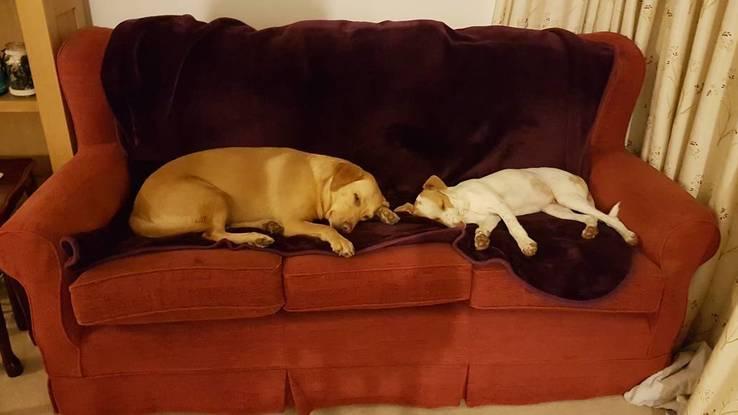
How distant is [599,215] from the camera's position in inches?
82.9

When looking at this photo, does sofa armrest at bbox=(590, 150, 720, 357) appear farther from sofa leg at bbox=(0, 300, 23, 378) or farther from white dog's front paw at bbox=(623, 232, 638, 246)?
sofa leg at bbox=(0, 300, 23, 378)

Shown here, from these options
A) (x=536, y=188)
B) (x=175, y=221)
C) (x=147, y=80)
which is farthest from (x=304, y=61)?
(x=536, y=188)

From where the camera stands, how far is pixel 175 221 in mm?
2041

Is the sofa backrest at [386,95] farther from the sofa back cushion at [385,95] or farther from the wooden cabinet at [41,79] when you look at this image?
the wooden cabinet at [41,79]

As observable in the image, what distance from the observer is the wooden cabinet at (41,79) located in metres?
2.15

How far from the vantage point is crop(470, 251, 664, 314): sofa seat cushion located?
6.15 ft

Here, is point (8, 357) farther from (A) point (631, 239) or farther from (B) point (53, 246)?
(A) point (631, 239)

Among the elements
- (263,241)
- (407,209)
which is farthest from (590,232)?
(263,241)

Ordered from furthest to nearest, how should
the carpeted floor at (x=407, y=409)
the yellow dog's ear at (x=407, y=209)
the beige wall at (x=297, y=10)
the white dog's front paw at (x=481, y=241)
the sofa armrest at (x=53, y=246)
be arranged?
the beige wall at (x=297, y=10) → the yellow dog's ear at (x=407, y=209) → the carpeted floor at (x=407, y=409) → the white dog's front paw at (x=481, y=241) → the sofa armrest at (x=53, y=246)

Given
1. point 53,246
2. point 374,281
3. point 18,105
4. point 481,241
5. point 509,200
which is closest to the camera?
point 53,246

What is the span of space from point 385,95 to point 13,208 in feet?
4.55

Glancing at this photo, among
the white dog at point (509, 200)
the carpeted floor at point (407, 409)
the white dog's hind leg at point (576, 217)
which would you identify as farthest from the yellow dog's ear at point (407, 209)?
the carpeted floor at point (407, 409)

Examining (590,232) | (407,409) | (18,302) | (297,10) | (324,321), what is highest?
(297,10)

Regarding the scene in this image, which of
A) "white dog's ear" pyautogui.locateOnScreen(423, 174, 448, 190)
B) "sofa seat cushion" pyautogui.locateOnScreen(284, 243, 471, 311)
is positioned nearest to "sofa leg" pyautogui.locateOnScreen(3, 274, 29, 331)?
"sofa seat cushion" pyautogui.locateOnScreen(284, 243, 471, 311)
